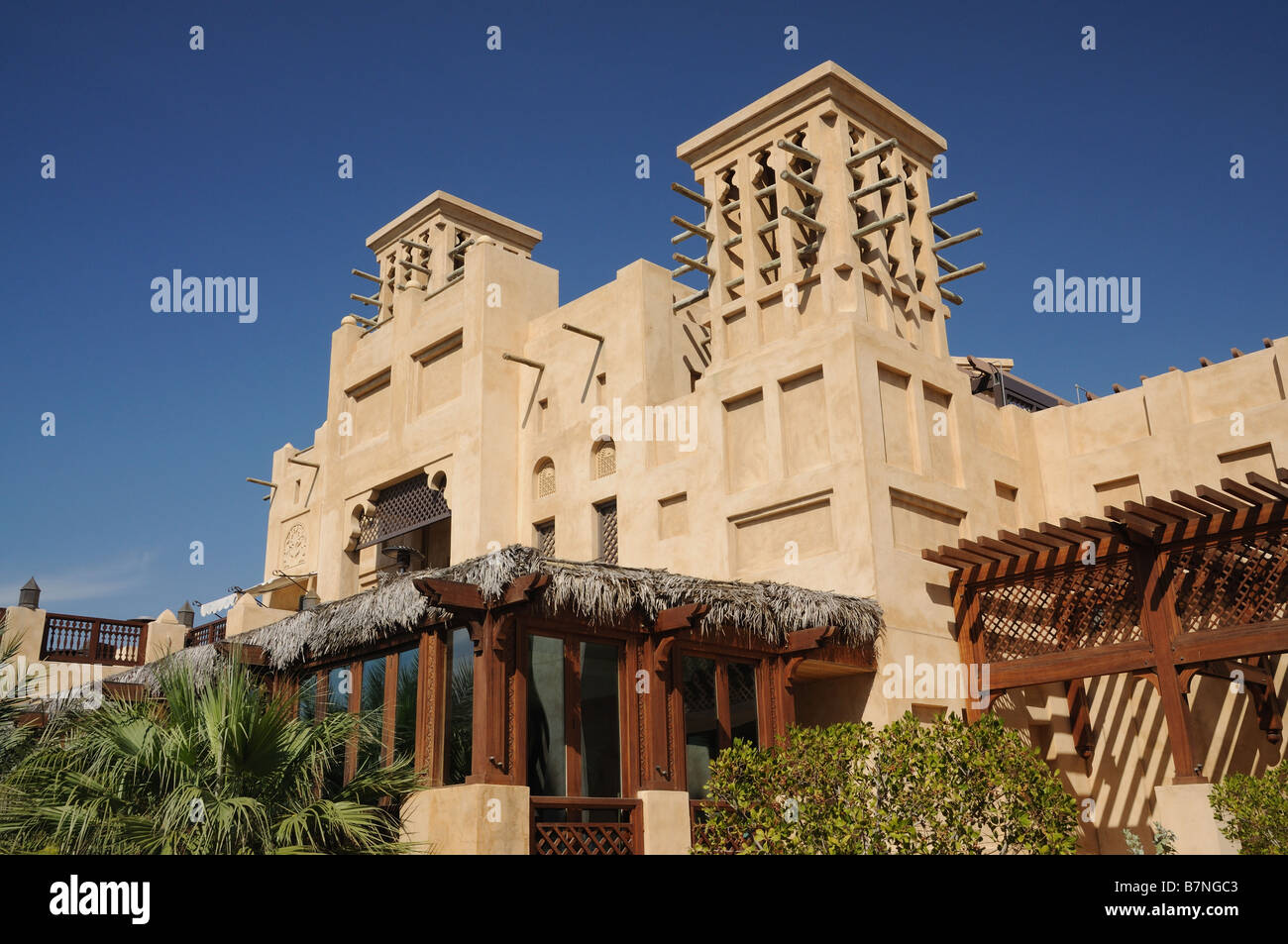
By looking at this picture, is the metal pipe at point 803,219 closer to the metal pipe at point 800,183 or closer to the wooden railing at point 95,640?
the metal pipe at point 800,183

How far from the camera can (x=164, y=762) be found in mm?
8789

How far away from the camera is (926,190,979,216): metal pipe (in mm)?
16859

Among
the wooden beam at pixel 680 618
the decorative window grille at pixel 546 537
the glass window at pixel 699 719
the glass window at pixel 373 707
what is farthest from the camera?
the decorative window grille at pixel 546 537

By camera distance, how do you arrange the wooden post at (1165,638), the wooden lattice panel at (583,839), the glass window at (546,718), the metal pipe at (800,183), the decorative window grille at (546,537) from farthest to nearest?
the decorative window grille at (546,537)
the metal pipe at (800,183)
the wooden post at (1165,638)
the glass window at (546,718)
the wooden lattice panel at (583,839)

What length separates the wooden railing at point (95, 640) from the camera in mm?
21547

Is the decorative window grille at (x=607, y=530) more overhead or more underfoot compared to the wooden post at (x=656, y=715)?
more overhead

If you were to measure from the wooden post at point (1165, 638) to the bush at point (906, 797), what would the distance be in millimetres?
3632

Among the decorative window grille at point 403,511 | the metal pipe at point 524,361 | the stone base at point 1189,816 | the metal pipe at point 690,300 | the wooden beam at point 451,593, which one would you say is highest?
the metal pipe at point 690,300

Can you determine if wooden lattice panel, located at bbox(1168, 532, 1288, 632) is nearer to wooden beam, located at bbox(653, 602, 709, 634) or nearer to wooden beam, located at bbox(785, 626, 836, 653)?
wooden beam, located at bbox(785, 626, 836, 653)

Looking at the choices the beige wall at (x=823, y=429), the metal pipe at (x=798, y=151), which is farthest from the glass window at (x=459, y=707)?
the metal pipe at (x=798, y=151)

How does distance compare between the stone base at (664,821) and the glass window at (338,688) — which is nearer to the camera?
the stone base at (664,821)

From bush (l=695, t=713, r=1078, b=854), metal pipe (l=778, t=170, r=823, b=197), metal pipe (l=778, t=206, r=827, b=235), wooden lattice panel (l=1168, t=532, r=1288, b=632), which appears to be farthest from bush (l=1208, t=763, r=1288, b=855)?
metal pipe (l=778, t=170, r=823, b=197)
